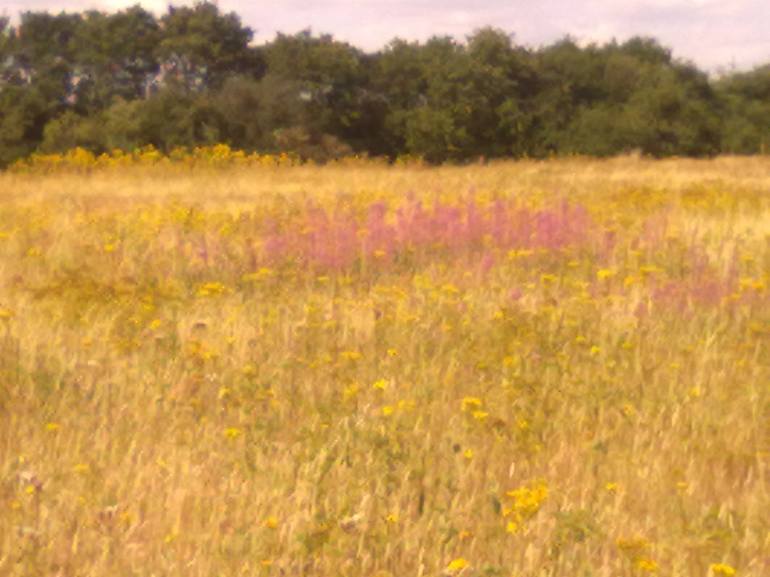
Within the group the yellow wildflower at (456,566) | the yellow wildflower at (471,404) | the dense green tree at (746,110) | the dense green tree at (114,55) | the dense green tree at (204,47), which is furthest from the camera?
the dense green tree at (746,110)

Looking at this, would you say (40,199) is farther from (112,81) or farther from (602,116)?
(602,116)

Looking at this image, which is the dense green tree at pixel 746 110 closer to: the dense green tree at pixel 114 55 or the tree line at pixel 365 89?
the tree line at pixel 365 89

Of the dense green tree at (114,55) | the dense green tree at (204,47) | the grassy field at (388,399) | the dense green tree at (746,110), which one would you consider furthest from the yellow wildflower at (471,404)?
the dense green tree at (746,110)

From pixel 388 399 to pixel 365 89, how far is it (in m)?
29.7

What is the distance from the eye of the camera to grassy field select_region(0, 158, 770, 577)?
9.70 ft

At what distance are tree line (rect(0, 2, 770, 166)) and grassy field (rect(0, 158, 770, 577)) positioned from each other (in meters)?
20.0

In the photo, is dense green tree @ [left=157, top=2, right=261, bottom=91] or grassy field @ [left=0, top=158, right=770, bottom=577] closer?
grassy field @ [left=0, top=158, right=770, bottom=577]

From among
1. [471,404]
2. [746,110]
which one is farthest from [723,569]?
[746,110]

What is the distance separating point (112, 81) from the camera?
104 ft

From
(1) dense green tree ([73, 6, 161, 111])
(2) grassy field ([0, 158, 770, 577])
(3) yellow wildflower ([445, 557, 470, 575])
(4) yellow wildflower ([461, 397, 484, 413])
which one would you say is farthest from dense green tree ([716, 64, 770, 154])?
(3) yellow wildflower ([445, 557, 470, 575])

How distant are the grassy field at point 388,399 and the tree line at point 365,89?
20.0 m

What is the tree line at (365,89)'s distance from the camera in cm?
2878

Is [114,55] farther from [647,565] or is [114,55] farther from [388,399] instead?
[647,565]

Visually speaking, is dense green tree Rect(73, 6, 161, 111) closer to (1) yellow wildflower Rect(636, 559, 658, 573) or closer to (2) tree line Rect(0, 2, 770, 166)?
(2) tree line Rect(0, 2, 770, 166)
